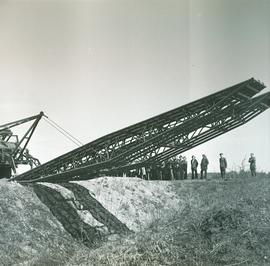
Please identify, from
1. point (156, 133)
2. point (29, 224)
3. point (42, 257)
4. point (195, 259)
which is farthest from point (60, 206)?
point (195, 259)

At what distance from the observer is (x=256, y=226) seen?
13.6m

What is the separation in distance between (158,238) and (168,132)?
3.93m

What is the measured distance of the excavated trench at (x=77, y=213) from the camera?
17812 millimetres

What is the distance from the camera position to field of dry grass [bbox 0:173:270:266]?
39.6 ft

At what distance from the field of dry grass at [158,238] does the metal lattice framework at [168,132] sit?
1.77 metres

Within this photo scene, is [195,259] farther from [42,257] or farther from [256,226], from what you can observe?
[42,257]

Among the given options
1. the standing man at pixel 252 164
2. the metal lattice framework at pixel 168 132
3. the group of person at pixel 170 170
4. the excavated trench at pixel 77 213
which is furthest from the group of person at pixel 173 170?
the metal lattice framework at pixel 168 132

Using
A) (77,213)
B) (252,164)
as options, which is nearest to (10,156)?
(77,213)

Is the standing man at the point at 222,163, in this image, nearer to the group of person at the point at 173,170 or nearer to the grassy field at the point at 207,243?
the group of person at the point at 173,170

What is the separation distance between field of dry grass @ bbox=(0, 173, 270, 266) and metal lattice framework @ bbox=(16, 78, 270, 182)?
1.77 m

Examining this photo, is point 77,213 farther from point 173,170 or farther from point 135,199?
point 173,170

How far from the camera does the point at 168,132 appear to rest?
15.7 metres

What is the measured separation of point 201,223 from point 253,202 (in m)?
2.77

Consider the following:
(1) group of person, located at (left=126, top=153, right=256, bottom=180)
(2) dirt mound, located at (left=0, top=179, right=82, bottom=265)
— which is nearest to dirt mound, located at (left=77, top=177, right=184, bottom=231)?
(1) group of person, located at (left=126, top=153, right=256, bottom=180)
